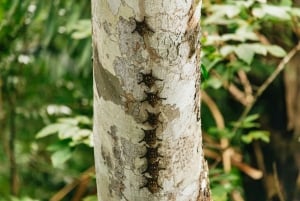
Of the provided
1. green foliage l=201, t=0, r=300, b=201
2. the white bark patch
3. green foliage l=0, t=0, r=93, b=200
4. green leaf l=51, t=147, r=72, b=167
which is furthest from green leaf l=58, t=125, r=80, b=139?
the white bark patch

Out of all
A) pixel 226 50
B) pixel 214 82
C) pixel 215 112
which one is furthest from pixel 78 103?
pixel 226 50

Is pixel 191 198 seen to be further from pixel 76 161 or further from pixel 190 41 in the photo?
pixel 76 161

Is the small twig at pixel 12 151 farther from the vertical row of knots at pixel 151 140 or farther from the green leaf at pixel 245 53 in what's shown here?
the vertical row of knots at pixel 151 140

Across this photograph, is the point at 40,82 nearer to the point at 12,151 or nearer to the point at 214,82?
the point at 12,151

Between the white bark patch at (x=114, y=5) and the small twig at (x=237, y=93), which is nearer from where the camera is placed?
the white bark patch at (x=114, y=5)

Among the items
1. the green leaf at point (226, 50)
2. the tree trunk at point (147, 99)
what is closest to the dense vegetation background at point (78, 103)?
the green leaf at point (226, 50)
